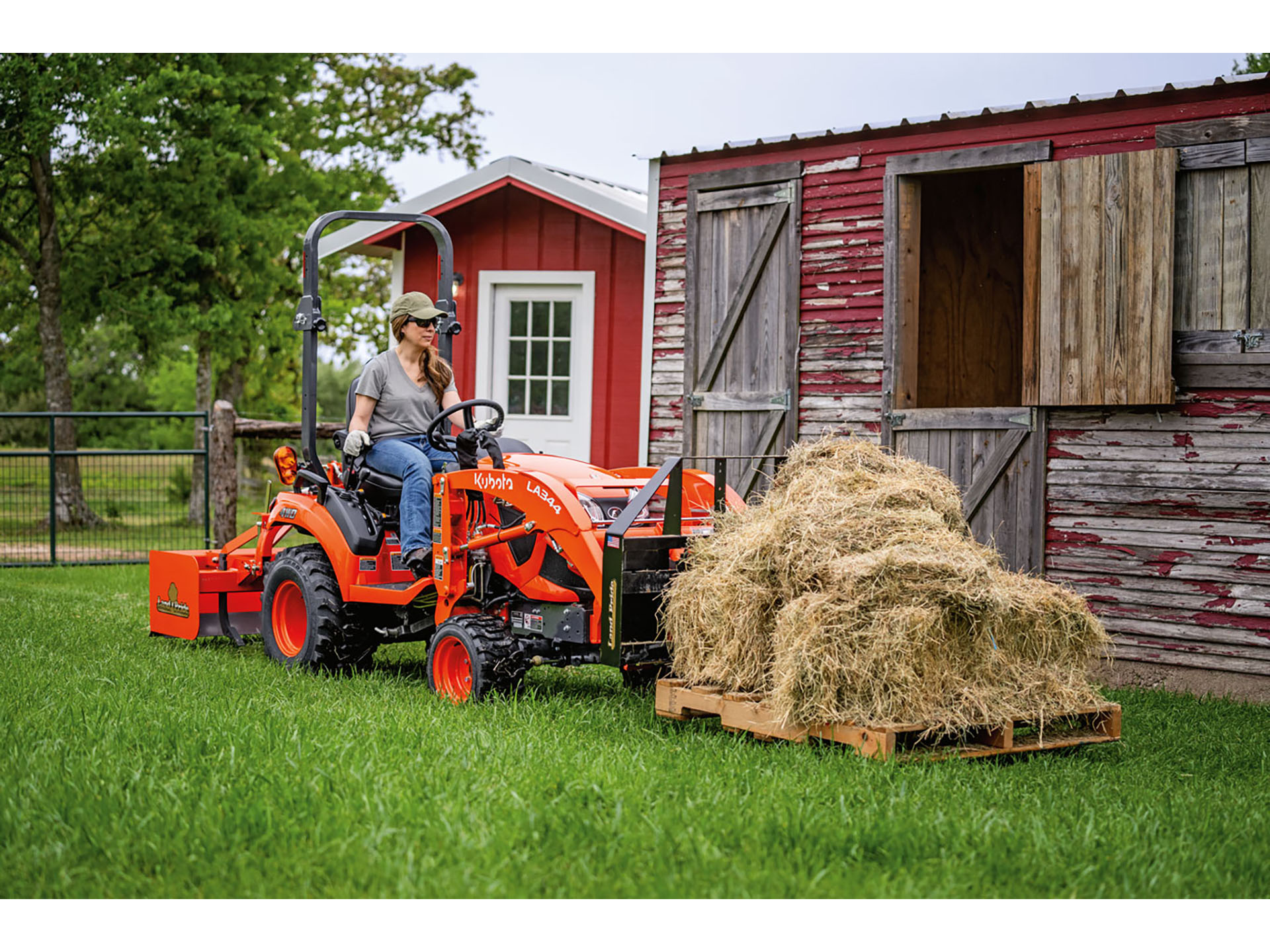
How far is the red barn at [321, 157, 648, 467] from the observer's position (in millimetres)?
11844

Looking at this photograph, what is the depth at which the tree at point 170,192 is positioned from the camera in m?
17.8

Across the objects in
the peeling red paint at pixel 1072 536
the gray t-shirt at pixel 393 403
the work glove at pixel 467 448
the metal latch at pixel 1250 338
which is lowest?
the peeling red paint at pixel 1072 536

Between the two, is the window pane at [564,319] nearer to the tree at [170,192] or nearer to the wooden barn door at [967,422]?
the wooden barn door at [967,422]

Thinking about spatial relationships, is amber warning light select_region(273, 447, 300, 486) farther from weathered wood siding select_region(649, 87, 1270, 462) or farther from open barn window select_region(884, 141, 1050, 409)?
open barn window select_region(884, 141, 1050, 409)

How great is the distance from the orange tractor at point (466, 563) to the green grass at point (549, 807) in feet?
1.18

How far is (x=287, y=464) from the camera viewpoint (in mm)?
7672

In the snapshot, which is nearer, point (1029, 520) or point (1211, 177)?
point (1211, 177)

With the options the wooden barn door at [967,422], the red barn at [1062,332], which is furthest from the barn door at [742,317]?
the wooden barn door at [967,422]

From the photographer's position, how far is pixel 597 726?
5848 mm

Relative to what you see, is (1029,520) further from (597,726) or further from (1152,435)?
(597,726)

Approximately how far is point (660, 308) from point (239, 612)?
3.90m

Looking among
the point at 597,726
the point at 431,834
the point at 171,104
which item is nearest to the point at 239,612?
the point at 597,726

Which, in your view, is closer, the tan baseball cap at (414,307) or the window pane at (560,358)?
the tan baseball cap at (414,307)

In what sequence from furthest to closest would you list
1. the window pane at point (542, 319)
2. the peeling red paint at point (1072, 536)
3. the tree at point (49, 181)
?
1. the tree at point (49, 181)
2. the window pane at point (542, 319)
3. the peeling red paint at point (1072, 536)
